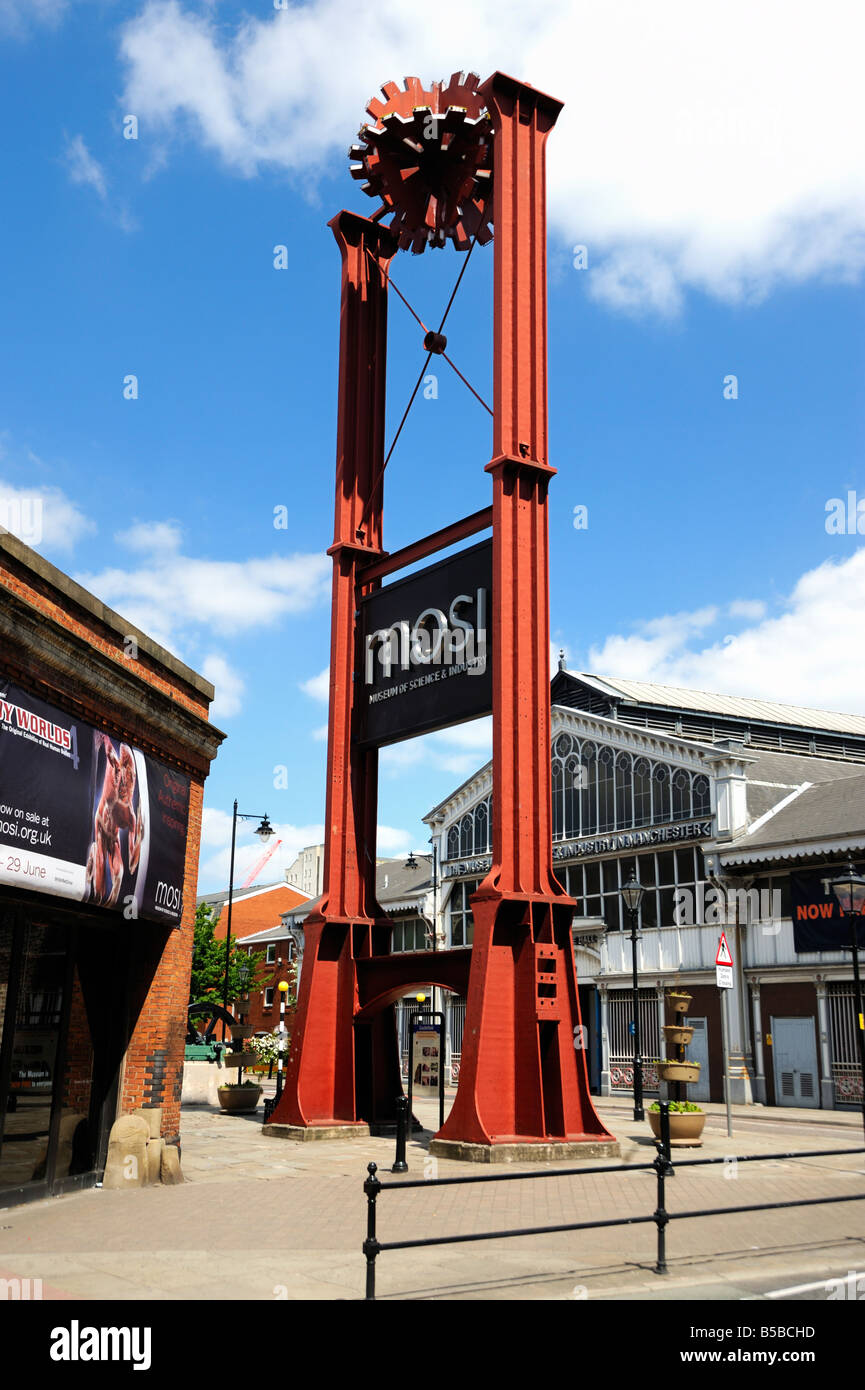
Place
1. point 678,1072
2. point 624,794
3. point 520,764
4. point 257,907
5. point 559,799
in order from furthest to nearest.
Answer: point 257,907, point 559,799, point 624,794, point 678,1072, point 520,764

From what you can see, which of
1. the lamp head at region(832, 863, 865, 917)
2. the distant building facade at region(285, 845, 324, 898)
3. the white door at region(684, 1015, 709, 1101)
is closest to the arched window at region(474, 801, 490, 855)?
the white door at region(684, 1015, 709, 1101)

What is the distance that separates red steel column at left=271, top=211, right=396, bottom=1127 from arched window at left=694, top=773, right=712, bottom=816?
19168mm

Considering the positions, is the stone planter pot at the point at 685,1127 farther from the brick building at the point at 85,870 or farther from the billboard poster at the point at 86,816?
the billboard poster at the point at 86,816

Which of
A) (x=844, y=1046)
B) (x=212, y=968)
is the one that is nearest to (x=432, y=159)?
(x=844, y=1046)

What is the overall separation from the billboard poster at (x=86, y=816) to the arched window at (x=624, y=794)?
95.5ft

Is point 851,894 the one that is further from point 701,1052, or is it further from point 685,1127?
point 701,1052

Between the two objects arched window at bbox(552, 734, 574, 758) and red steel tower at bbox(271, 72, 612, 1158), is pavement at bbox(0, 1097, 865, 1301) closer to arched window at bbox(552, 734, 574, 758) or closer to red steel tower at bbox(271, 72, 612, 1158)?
red steel tower at bbox(271, 72, 612, 1158)

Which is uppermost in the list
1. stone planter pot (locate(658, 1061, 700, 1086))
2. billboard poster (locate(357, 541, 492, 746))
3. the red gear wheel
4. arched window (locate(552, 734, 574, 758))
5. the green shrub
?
the red gear wheel

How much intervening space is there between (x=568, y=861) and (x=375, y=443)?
77.5ft

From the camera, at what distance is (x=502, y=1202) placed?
14.2 meters

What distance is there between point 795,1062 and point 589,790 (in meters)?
13.2

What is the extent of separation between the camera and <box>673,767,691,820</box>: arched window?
1620 inches

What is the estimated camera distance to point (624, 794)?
43562 mm
